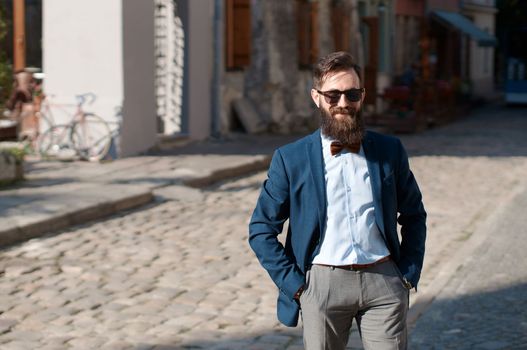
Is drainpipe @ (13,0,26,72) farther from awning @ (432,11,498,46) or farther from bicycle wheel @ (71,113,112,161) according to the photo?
awning @ (432,11,498,46)

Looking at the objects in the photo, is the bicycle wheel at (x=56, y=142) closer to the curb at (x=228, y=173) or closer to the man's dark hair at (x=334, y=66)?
the curb at (x=228, y=173)

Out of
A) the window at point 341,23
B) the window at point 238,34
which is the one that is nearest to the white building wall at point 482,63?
the window at point 341,23

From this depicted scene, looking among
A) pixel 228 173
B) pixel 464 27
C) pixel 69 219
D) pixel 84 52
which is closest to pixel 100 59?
pixel 84 52

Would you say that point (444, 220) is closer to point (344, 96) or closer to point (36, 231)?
point (36, 231)

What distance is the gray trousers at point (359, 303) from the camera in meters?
3.71

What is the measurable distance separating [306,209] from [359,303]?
1.16 feet

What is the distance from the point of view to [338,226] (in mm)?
3719

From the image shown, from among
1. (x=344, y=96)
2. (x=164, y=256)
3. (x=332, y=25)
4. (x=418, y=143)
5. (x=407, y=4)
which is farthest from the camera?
(x=407, y=4)

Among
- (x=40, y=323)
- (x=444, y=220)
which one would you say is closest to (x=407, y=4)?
(x=444, y=220)

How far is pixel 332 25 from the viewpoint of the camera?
79.9ft

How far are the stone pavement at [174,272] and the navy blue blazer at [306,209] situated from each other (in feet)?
7.42

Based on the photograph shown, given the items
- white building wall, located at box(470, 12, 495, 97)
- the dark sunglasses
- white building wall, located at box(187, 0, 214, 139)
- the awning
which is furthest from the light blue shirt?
white building wall, located at box(470, 12, 495, 97)

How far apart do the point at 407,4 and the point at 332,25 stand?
29.4 feet

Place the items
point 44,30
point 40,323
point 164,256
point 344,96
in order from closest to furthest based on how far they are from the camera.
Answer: point 344,96, point 40,323, point 164,256, point 44,30
